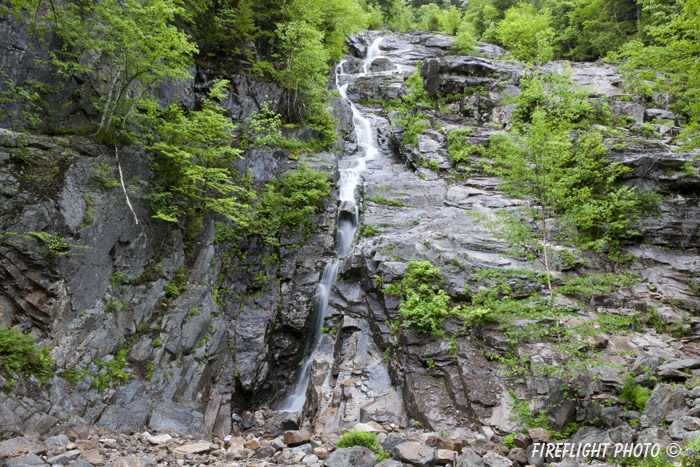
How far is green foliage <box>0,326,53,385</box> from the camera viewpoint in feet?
20.0

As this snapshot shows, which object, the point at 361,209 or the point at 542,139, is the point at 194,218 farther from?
the point at 542,139

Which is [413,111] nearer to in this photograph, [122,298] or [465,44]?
[465,44]

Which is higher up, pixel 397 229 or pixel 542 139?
pixel 542 139

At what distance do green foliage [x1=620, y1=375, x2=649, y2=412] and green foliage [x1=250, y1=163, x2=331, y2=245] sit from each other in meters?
11.0

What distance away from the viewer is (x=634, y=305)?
9648 mm

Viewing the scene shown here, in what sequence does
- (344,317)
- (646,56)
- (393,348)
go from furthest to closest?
1. (344,317)
2. (393,348)
3. (646,56)

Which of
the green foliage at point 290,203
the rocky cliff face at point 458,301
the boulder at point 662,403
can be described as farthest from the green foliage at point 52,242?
the boulder at point 662,403

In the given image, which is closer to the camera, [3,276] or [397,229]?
[3,276]

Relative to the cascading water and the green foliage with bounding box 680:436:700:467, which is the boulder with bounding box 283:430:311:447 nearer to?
the cascading water

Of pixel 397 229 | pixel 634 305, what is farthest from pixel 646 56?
pixel 397 229

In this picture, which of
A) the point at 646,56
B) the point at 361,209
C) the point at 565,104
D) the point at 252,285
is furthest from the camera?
the point at 361,209

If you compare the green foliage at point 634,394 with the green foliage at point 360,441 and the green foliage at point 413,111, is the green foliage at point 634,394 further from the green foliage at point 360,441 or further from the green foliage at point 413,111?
the green foliage at point 413,111

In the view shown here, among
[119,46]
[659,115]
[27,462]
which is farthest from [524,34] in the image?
[27,462]

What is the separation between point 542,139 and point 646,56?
3.45 m
